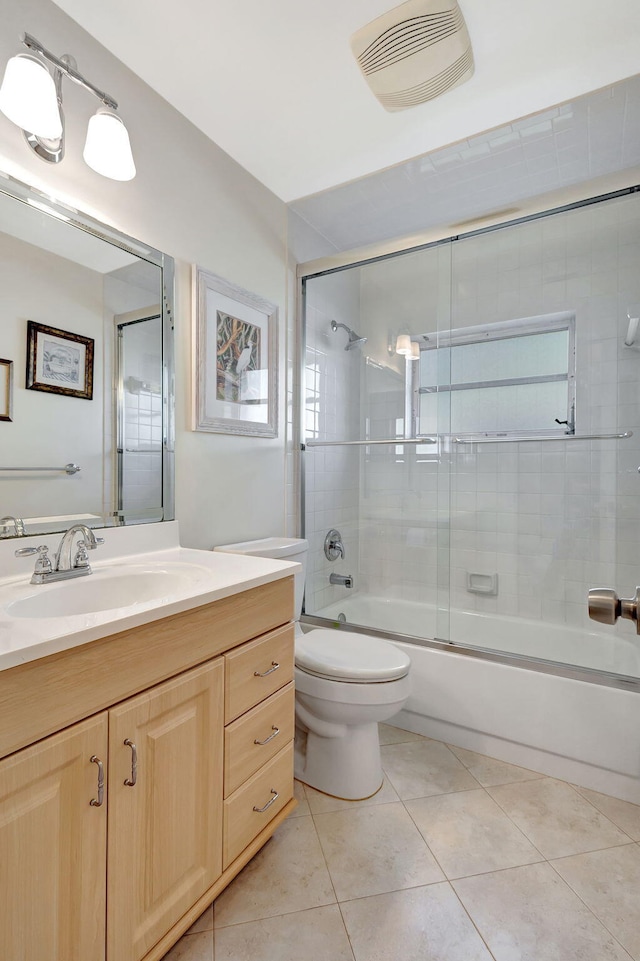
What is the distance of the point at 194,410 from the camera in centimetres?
172

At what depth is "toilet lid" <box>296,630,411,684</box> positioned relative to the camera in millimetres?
1508

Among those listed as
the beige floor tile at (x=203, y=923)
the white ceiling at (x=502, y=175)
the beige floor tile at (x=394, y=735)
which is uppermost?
the white ceiling at (x=502, y=175)

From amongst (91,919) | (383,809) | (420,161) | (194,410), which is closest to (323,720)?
(383,809)

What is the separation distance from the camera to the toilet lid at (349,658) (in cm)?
151

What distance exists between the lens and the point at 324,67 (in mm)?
1560

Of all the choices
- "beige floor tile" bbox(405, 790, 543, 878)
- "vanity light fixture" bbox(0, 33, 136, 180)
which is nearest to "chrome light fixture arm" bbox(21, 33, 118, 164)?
"vanity light fixture" bbox(0, 33, 136, 180)

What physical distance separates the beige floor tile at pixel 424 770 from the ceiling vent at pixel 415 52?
7.65ft

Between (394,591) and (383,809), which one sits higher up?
(394,591)

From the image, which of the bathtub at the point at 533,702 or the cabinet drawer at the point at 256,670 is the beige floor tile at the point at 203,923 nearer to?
the cabinet drawer at the point at 256,670

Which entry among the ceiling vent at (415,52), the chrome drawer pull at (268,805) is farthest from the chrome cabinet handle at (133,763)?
the ceiling vent at (415,52)

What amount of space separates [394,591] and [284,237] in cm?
186

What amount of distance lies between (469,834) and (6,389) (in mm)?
1797

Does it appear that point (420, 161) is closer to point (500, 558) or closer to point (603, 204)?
point (603, 204)

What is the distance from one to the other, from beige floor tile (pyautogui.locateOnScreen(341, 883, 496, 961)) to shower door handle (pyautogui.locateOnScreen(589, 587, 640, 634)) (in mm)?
918
